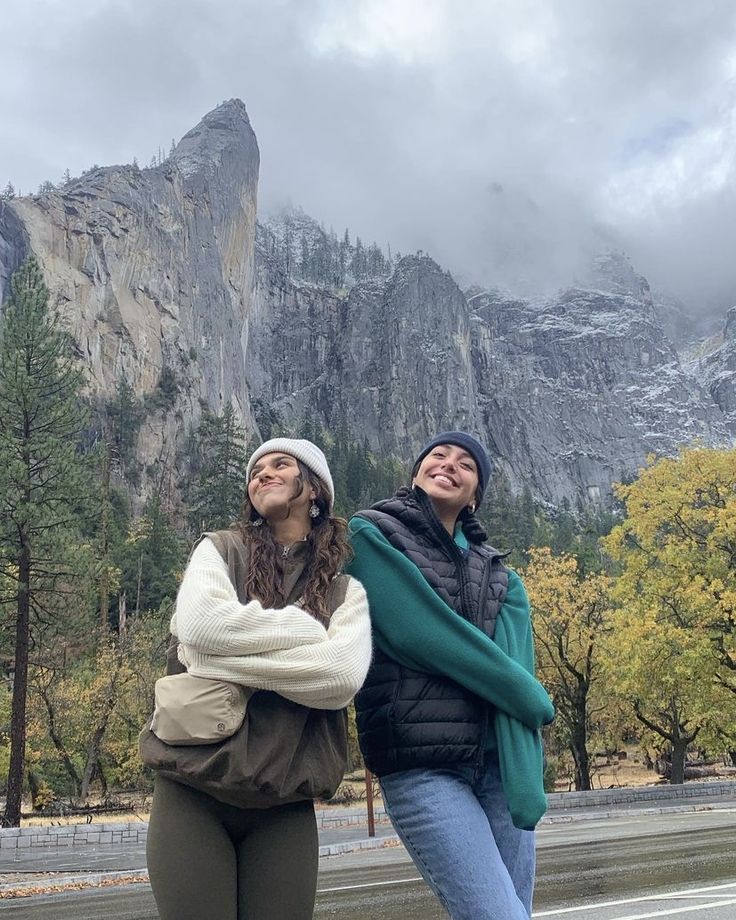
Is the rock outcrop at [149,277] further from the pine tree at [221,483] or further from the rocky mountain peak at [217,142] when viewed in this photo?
the pine tree at [221,483]

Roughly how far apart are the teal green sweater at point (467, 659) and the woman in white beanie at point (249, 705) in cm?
14

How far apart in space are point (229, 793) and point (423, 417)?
482 ft

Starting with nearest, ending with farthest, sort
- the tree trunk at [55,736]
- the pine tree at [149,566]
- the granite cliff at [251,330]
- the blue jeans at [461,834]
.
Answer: the blue jeans at [461,834] → the tree trunk at [55,736] → the pine tree at [149,566] → the granite cliff at [251,330]

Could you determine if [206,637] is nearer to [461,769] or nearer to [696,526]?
[461,769]

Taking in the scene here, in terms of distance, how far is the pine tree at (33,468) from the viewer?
2002 centimetres

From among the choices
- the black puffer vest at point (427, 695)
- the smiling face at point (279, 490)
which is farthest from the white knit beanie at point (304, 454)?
the black puffer vest at point (427, 695)

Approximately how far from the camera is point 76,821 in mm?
21062

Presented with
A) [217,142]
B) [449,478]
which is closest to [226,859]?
[449,478]

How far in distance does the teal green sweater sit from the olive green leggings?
556 mm

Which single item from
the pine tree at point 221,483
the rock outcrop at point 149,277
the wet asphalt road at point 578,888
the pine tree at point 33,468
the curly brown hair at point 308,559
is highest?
the rock outcrop at point 149,277

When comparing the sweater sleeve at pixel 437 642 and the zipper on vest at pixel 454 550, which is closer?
the sweater sleeve at pixel 437 642

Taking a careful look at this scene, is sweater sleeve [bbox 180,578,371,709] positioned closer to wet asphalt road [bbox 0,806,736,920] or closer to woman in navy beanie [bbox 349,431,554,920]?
woman in navy beanie [bbox 349,431,554,920]

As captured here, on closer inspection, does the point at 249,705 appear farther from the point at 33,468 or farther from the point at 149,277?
the point at 149,277

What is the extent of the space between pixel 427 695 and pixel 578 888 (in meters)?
5.04
